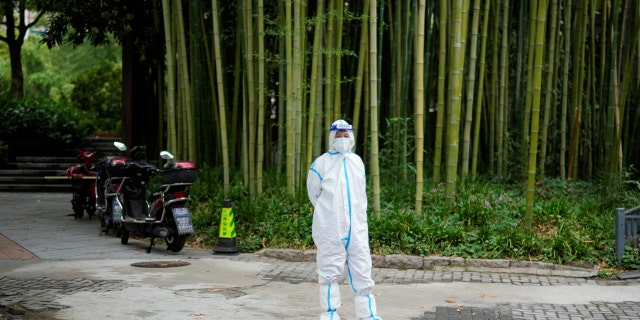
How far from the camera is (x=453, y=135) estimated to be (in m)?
8.70

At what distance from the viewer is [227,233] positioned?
340 inches

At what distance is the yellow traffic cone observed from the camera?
8570 millimetres

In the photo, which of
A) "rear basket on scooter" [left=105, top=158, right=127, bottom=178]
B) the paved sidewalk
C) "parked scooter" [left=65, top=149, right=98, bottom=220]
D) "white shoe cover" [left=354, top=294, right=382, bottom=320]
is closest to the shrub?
"parked scooter" [left=65, top=149, right=98, bottom=220]

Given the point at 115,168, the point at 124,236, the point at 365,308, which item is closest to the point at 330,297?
the point at 365,308

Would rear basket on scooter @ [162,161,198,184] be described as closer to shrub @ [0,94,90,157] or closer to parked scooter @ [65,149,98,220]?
parked scooter @ [65,149,98,220]

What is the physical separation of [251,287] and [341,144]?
1923mm

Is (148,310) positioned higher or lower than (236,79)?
lower

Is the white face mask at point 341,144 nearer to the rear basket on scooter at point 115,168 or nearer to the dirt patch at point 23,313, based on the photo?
the dirt patch at point 23,313

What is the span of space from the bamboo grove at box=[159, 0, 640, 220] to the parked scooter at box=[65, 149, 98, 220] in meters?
Result: 1.49

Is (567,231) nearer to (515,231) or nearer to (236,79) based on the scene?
(515,231)

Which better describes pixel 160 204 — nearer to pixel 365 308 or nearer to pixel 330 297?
pixel 330 297

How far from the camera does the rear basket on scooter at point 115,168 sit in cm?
936

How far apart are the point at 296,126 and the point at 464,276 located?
8.84ft

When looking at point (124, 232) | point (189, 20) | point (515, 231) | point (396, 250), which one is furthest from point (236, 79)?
point (515, 231)
